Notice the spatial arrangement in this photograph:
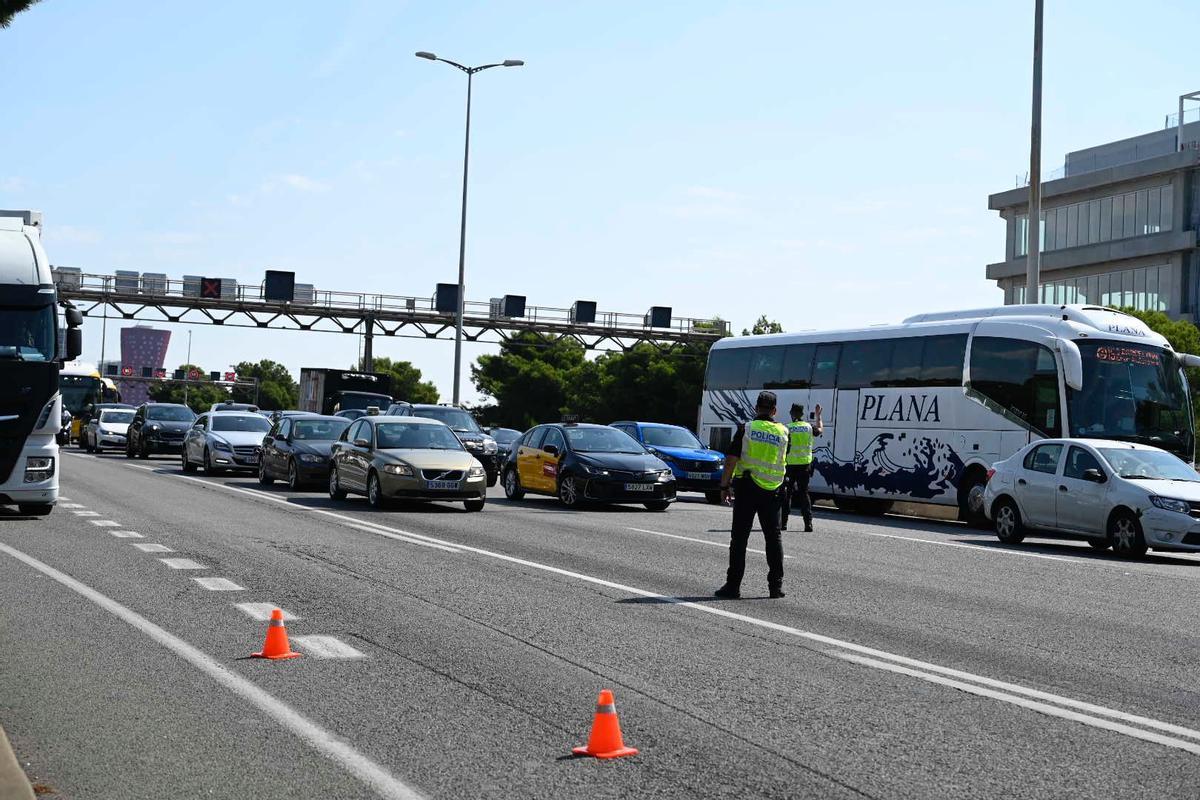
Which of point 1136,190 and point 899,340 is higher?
point 1136,190

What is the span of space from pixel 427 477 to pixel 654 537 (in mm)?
5188

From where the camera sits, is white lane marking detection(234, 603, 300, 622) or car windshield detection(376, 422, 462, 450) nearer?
white lane marking detection(234, 603, 300, 622)

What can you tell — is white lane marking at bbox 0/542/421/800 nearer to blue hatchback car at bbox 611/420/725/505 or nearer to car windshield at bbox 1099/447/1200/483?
car windshield at bbox 1099/447/1200/483

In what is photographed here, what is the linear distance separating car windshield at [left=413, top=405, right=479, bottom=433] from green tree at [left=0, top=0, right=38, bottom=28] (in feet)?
85.6

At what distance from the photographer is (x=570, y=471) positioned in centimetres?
2627

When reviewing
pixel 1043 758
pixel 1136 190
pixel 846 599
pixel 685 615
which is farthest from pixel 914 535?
pixel 1136 190

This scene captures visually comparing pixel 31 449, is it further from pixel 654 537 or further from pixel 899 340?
pixel 899 340

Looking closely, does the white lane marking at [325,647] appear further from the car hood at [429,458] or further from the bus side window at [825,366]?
the bus side window at [825,366]

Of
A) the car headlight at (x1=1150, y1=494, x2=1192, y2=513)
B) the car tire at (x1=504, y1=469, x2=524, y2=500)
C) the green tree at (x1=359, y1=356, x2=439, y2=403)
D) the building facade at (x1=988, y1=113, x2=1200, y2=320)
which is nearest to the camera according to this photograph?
the car headlight at (x1=1150, y1=494, x2=1192, y2=513)

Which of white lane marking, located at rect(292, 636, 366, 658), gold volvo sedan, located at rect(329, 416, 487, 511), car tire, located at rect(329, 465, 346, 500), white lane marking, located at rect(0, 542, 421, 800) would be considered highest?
gold volvo sedan, located at rect(329, 416, 487, 511)

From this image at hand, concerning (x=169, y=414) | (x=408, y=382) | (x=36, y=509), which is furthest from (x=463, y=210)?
(x=408, y=382)

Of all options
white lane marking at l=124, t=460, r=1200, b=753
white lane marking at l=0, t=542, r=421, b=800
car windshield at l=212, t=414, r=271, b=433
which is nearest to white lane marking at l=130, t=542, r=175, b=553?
white lane marking at l=124, t=460, r=1200, b=753

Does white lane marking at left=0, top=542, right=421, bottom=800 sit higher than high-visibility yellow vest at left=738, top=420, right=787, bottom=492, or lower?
lower

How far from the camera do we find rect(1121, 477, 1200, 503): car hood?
62.2 ft
